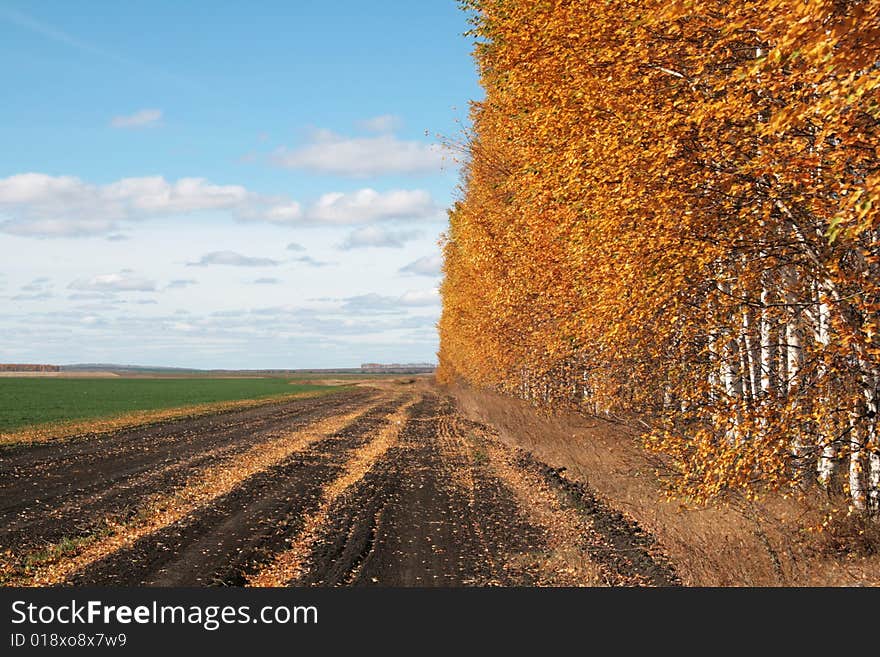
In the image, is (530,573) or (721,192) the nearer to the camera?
(721,192)

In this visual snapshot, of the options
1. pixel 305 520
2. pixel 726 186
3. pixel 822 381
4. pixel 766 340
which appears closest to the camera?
pixel 822 381

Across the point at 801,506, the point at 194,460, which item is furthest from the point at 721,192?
the point at 194,460

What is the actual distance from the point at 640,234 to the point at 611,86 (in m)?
2.23

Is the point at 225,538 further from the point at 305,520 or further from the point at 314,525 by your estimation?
the point at 305,520

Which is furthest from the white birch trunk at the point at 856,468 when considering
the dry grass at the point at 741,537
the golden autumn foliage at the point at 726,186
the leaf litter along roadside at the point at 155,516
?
the leaf litter along roadside at the point at 155,516

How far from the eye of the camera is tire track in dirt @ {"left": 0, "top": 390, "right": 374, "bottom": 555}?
1445cm

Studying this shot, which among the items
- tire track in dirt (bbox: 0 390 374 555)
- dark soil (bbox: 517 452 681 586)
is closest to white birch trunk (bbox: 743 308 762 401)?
dark soil (bbox: 517 452 681 586)

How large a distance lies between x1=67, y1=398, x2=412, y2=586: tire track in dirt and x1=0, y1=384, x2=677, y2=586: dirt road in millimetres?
43

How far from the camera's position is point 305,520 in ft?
48.5

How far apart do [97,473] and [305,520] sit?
990 cm

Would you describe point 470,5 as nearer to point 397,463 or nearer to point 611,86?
point 611,86

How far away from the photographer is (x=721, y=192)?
884 centimetres

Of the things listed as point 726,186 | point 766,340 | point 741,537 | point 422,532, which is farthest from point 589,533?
point 726,186

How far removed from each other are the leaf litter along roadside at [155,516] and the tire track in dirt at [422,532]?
3.48 meters
